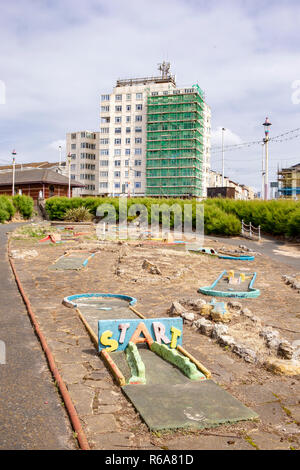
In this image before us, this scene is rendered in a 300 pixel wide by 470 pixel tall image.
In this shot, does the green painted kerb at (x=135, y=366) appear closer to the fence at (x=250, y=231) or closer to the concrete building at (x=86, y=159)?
the fence at (x=250, y=231)

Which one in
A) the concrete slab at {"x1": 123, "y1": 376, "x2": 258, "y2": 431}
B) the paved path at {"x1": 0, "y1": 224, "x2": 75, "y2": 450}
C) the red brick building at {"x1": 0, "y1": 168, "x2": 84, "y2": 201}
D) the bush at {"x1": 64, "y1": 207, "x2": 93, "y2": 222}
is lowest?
the paved path at {"x1": 0, "y1": 224, "x2": 75, "y2": 450}

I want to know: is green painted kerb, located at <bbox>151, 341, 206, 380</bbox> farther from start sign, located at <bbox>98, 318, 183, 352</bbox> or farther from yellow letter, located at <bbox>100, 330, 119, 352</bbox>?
yellow letter, located at <bbox>100, 330, 119, 352</bbox>

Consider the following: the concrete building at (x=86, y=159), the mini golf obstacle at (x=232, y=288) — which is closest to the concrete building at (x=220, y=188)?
the mini golf obstacle at (x=232, y=288)

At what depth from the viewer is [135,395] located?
470 cm

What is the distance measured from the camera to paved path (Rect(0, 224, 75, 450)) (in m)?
3.83

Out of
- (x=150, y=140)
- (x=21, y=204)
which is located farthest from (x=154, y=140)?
(x=21, y=204)

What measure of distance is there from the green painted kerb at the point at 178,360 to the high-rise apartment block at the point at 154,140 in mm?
69088

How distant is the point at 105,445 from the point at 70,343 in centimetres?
307

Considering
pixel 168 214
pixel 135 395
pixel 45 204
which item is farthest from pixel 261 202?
pixel 135 395

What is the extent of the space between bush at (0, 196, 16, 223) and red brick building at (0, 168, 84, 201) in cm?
821

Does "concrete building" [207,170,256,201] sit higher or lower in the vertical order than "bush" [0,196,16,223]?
higher

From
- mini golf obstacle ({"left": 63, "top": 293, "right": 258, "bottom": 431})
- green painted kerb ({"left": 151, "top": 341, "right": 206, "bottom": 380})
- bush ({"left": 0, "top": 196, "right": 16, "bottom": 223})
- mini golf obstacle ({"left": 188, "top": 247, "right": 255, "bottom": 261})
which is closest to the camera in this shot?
mini golf obstacle ({"left": 63, "top": 293, "right": 258, "bottom": 431})

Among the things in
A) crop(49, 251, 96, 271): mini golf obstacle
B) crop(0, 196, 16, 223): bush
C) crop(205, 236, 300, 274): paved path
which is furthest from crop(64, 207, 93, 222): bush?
crop(49, 251, 96, 271): mini golf obstacle
